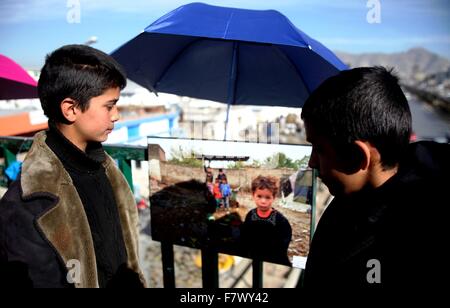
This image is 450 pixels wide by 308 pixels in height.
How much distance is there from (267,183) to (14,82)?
248cm

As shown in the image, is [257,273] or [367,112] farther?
[257,273]

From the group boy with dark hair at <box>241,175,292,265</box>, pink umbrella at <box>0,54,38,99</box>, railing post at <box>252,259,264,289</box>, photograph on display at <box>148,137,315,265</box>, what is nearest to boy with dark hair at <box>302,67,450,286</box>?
photograph on display at <box>148,137,315,265</box>

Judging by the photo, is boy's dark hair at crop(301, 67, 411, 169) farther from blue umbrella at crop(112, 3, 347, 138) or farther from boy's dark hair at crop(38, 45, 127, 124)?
boy's dark hair at crop(38, 45, 127, 124)

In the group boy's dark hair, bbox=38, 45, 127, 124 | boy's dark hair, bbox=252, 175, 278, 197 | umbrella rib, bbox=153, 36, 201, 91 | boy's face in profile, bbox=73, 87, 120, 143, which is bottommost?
boy's dark hair, bbox=252, 175, 278, 197

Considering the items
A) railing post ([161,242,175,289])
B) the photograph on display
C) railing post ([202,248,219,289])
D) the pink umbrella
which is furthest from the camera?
the pink umbrella

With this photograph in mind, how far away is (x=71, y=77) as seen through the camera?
1.68 meters

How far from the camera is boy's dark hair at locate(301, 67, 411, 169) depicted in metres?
1.18

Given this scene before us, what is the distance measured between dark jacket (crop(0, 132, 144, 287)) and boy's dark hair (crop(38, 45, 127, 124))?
208 mm

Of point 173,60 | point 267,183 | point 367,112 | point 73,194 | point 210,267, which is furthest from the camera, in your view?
point 173,60

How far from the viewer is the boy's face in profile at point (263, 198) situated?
6.86ft

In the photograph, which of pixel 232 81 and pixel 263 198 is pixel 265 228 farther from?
pixel 232 81

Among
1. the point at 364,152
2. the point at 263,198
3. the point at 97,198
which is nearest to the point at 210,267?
the point at 263,198
